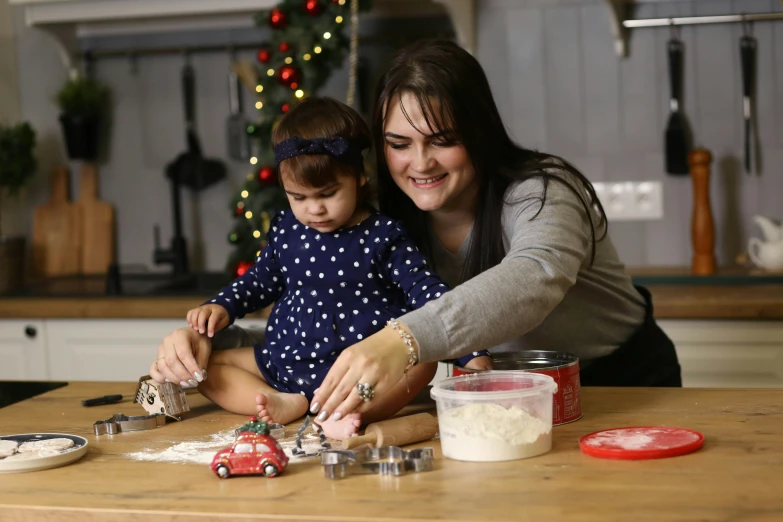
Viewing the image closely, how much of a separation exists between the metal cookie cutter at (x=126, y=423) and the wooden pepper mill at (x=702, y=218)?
5.49 ft

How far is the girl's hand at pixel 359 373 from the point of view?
1.13m

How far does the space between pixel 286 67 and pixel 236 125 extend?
523mm

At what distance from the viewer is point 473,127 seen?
1.52 metres

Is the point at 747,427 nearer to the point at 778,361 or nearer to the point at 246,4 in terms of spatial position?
the point at 778,361

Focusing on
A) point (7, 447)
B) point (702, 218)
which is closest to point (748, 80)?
point (702, 218)

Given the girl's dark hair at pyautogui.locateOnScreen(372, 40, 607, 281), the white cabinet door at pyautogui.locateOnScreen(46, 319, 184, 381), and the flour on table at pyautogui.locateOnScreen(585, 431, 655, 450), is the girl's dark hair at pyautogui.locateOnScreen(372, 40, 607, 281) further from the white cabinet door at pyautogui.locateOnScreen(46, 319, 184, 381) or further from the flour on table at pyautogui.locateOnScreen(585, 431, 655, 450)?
the white cabinet door at pyautogui.locateOnScreen(46, 319, 184, 381)

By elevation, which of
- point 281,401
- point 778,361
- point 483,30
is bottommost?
point 778,361

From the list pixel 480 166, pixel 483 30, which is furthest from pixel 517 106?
pixel 480 166

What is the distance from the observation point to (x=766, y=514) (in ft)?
2.80

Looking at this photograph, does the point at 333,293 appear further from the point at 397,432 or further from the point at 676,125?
the point at 676,125

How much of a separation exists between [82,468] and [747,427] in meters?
0.78

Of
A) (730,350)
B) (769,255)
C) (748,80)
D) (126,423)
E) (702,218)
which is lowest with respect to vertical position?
(730,350)

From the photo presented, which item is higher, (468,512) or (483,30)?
(483,30)

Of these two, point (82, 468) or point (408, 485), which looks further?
point (82, 468)
